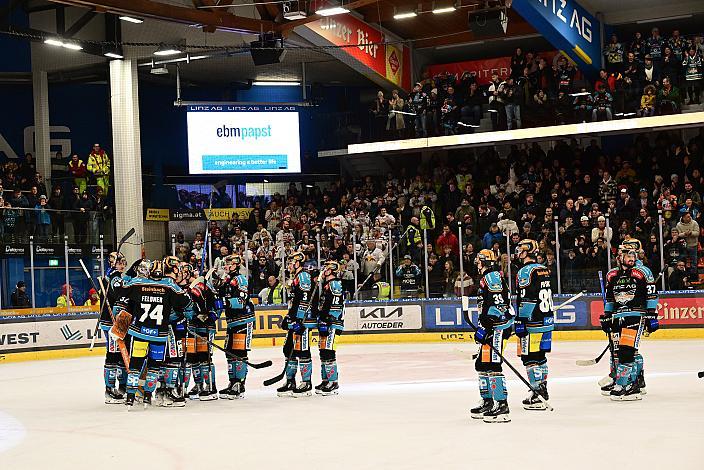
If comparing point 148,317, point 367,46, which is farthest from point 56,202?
point 148,317

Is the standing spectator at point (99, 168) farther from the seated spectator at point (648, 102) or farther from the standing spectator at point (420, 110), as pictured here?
the seated spectator at point (648, 102)

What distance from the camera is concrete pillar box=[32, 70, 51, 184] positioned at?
26.2 m

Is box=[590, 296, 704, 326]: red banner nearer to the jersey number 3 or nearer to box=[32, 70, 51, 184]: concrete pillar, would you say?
the jersey number 3

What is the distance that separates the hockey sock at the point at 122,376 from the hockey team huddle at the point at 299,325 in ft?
0.04

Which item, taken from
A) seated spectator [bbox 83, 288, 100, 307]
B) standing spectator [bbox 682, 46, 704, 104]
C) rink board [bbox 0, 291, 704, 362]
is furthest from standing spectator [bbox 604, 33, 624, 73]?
seated spectator [bbox 83, 288, 100, 307]

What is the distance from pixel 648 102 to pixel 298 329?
1348cm

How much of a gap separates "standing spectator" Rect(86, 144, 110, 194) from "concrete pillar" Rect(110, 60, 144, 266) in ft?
2.84

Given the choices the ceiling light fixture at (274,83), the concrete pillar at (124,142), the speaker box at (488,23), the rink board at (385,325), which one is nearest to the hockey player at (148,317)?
the rink board at (385,325)

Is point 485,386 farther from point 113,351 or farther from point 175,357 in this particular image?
point 113,351

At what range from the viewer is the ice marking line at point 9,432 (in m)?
9.15

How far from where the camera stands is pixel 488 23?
760 inches

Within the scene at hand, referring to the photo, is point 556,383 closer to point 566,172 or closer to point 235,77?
point 566,172

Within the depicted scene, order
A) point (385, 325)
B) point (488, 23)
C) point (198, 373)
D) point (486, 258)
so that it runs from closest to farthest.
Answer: point (486, 258) < point (198, 373) < point (488, 23) < point (385, 325)

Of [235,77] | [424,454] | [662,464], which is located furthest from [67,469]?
[235,77]
